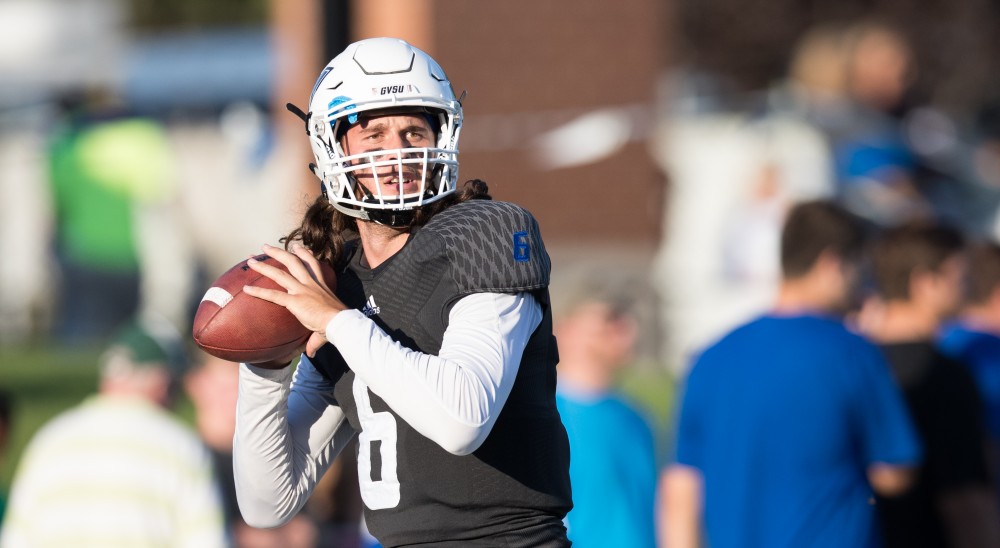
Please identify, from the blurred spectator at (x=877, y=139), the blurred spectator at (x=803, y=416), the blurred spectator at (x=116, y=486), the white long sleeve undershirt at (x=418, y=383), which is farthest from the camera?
the blurred spectator at (x=877, y=139)

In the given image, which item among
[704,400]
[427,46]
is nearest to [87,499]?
[704,400]

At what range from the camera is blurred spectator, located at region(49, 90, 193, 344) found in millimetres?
13703

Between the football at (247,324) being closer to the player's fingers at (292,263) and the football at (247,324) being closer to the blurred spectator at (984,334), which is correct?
the player's fingers at (292,263)

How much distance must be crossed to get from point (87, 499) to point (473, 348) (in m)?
2.97

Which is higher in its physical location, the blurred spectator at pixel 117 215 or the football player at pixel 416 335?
the football player at pixel 416 335

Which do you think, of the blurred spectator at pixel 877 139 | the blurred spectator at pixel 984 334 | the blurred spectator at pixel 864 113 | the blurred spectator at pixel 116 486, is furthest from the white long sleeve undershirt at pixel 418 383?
the blurred spectator at pixel 877 139

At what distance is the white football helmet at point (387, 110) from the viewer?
3236 mm

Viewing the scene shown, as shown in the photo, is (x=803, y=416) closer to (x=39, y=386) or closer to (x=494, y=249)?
(x=494, y=249)

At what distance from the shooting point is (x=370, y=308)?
3.26m

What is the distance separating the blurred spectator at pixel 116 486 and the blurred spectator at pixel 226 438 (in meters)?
0.74

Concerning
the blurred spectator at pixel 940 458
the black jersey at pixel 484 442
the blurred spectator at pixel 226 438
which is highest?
the black jersey at pixel 484 442

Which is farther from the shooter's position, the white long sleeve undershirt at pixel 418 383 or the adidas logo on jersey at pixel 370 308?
the adidas logo on jersey at pixel 370 308

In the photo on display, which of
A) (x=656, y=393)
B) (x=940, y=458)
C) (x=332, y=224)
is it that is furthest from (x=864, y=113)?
(x=332, y=224)

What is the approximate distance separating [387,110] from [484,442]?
74 cm
